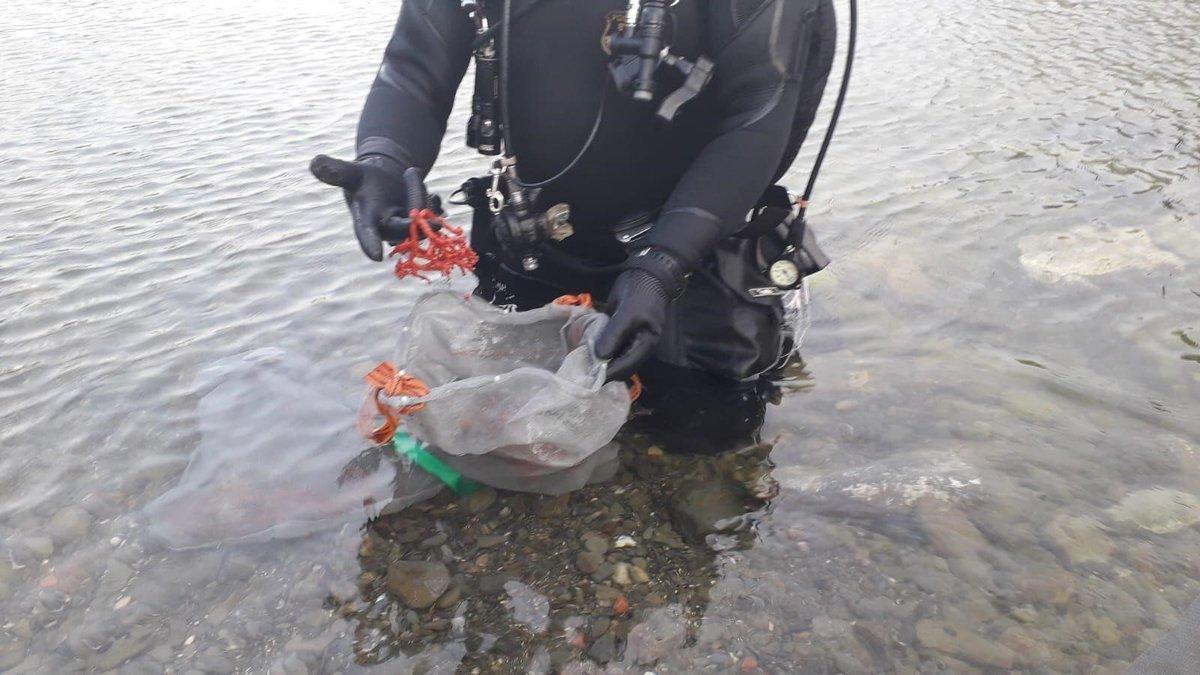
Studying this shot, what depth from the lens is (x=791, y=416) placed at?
11.2 ft

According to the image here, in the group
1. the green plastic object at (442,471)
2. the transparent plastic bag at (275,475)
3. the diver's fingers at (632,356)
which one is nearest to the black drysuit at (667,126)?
the diver's fingers at (632,356)

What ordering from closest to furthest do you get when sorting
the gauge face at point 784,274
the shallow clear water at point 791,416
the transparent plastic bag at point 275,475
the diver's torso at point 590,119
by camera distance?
the shallow clear water at point 791,416, the diver's torso at point 590,119, the transparent plastic bag at point 275,475, the gauge face at point 784,274

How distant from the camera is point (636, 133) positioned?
9.52ft

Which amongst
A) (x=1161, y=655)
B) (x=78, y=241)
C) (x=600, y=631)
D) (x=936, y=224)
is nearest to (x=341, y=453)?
(x=600, y=631)

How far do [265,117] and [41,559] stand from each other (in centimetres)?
586

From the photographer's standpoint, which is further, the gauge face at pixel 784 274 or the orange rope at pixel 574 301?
the gauge face at pixel 784 274

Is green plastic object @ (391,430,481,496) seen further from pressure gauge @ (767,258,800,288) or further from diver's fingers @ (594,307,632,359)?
pressure gauge @ (767,258,800,288)

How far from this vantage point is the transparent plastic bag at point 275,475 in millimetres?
2881

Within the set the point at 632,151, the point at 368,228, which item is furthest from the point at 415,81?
the point at 632,151

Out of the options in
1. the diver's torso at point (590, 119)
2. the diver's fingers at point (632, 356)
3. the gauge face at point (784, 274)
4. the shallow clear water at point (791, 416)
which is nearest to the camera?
the shallow clear water at point (791, 416)

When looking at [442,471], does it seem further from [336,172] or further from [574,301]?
[336,172]

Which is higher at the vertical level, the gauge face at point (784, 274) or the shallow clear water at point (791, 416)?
the gauge face at point (784, 274)

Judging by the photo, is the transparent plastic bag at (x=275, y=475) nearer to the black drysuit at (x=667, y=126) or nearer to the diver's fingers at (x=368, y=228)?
the diver's fingers at (x=368, y=228)

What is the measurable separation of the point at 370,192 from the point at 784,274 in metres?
1.49
